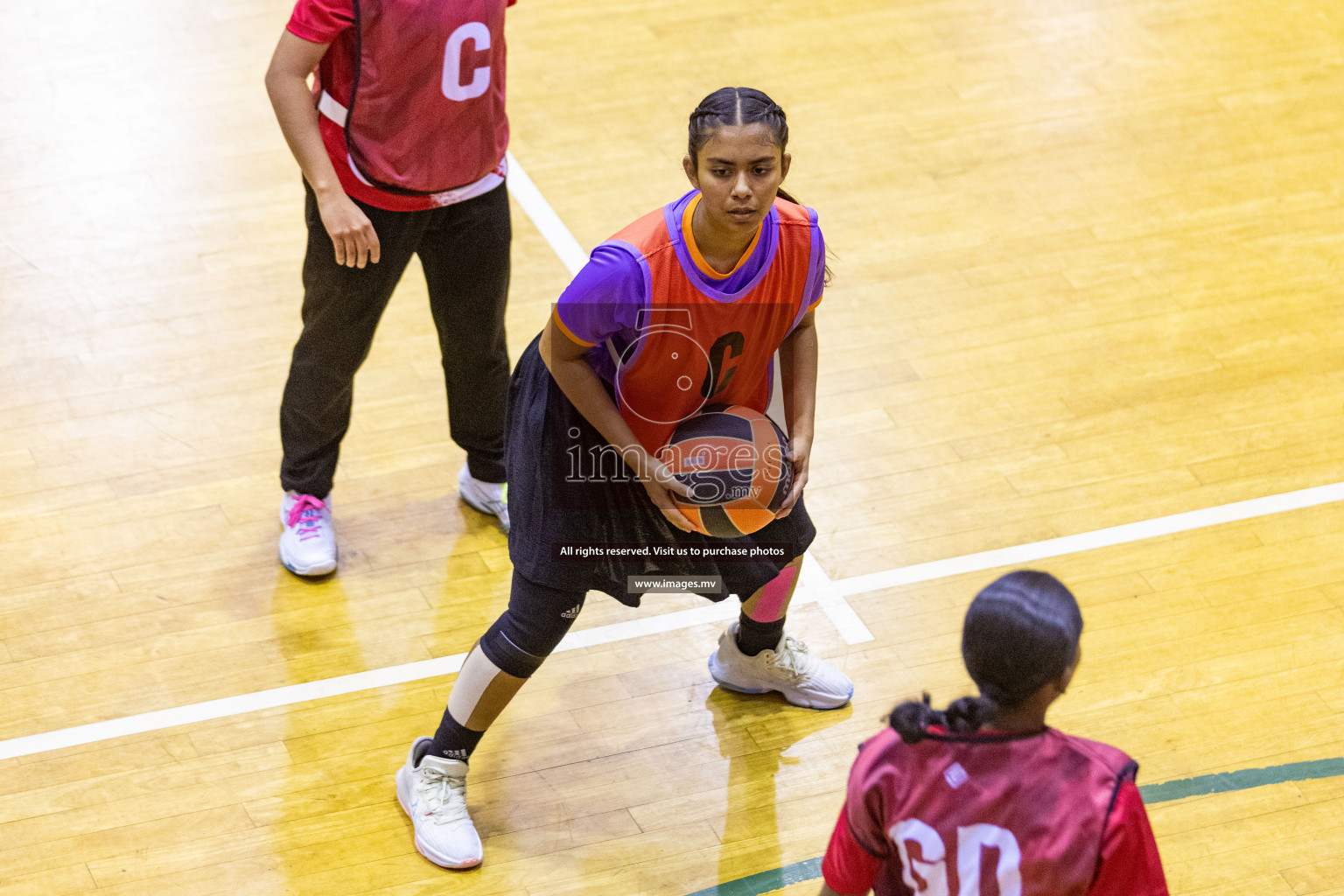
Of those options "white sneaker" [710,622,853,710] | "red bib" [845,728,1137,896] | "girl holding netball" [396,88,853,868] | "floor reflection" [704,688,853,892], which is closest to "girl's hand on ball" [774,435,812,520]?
"girl holding netball" [396,88,853,868]

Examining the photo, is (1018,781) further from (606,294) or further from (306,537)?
(306,537)

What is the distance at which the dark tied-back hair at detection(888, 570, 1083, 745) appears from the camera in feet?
5.82

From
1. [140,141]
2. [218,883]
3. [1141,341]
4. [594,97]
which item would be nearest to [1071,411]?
[1141,341]

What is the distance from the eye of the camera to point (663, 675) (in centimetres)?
342

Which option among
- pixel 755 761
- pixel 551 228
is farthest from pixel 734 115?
pixel 551 228

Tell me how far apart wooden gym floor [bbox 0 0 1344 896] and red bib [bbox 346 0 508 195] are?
3.44ft

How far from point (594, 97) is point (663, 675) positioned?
2.81 m

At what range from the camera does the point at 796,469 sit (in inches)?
110

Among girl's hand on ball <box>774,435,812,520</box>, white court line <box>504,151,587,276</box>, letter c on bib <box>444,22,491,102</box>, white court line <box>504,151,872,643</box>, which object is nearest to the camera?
girl's hand on ball <box>774,435,812,520</box>

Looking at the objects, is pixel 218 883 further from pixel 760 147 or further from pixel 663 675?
pixel 760 147

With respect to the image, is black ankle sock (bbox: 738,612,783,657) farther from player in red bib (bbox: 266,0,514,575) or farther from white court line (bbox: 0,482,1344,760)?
player in red bib (bbox: 266,0,514,575)

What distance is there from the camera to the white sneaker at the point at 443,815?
2934 mm

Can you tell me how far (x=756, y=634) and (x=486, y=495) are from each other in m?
0.95

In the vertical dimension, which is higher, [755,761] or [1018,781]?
[1018,781]
